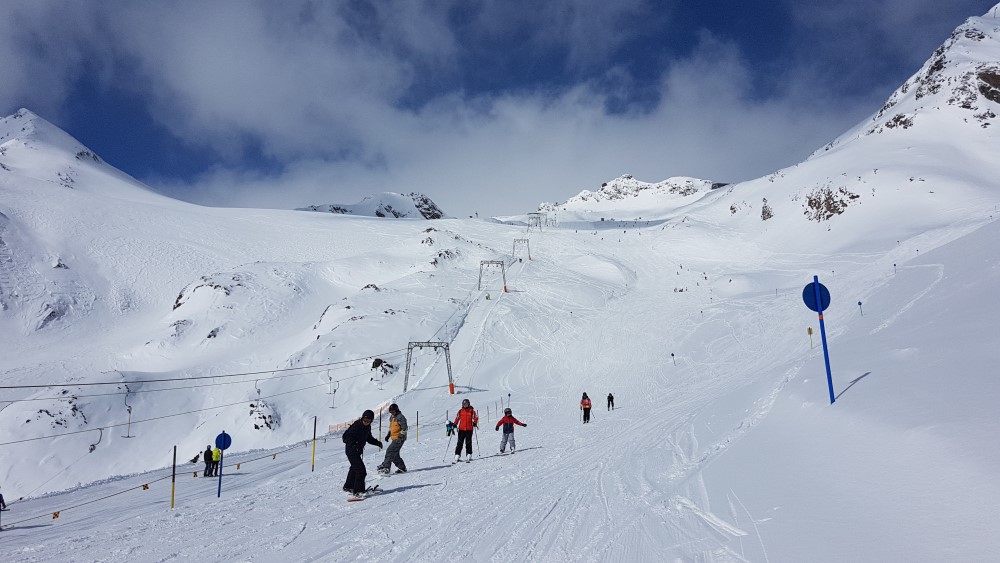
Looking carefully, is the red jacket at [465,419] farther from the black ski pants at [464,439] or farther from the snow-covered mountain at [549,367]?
the snow-covered mountain at [549,367]

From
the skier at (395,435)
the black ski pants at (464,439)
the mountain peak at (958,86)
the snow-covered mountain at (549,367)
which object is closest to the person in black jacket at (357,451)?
the snow-covered mountain at (549,367)

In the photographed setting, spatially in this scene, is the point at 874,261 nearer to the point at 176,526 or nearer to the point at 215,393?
the point at 176,526

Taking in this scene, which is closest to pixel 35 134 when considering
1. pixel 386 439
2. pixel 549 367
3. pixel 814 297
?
pixel 549 367

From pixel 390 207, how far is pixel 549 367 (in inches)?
6111

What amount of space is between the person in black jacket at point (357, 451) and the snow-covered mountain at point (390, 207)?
500ft

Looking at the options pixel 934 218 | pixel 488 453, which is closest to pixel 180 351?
pixel 488 453

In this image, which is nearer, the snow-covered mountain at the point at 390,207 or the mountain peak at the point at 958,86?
the mountain peak at the point at 958,86

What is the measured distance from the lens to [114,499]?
14.0 meters

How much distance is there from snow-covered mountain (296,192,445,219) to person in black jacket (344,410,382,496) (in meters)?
153

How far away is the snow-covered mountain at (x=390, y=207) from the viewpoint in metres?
164

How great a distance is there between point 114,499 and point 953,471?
18592 millimetres

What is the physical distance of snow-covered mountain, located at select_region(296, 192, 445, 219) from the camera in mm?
163750

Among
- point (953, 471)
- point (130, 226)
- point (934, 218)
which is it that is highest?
point (130, 226)

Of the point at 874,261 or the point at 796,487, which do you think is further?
the point at 874,261
